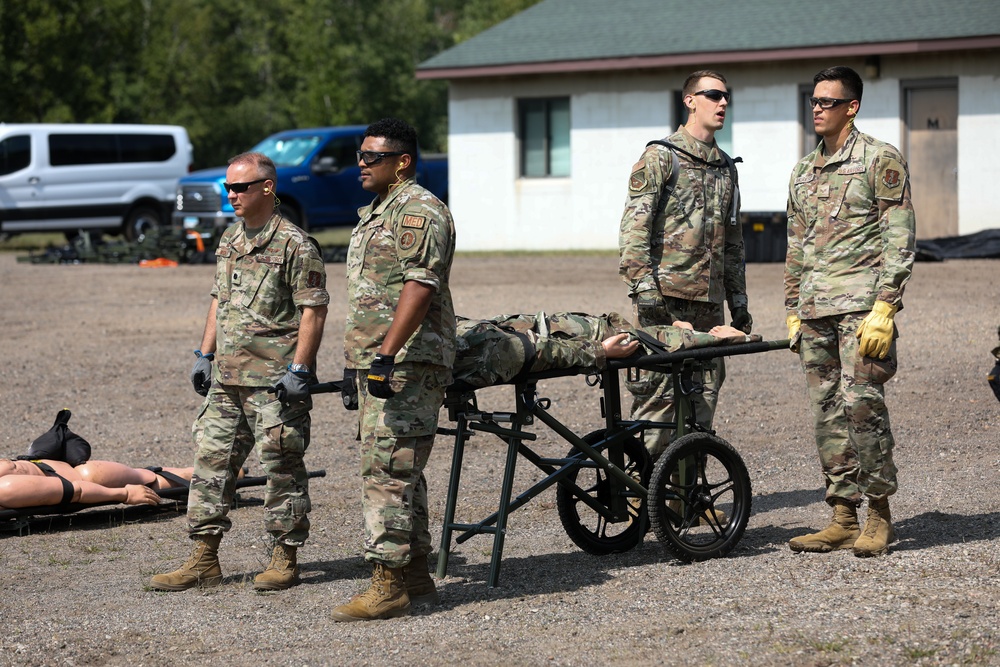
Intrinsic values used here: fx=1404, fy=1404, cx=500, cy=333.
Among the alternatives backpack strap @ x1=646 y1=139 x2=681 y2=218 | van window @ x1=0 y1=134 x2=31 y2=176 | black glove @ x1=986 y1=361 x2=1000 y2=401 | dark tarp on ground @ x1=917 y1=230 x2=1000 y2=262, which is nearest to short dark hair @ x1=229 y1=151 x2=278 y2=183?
backpack strap @ x1=646 y1=139 x2=681 y2=218

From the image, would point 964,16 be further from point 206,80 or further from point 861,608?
point 206,80

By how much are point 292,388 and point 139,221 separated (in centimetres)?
2487

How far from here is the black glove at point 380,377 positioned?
5.20 meters

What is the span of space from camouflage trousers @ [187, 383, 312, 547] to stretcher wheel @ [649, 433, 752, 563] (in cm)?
152

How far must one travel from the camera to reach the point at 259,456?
602cm

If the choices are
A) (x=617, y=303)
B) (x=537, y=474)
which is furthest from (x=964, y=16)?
(x=537, y=474)

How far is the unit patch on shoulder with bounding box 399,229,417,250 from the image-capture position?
17.6 ft

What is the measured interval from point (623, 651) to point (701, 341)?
1821mm

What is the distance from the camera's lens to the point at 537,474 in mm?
8344

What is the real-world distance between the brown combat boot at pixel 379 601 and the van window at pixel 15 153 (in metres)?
24.4

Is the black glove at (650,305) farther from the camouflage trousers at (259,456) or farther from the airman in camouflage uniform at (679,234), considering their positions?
the camouflage trousers at (259,456)

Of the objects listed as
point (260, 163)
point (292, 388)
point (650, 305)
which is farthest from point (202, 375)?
point (650, 305)

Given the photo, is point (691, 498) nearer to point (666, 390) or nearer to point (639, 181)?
point (666, 390)

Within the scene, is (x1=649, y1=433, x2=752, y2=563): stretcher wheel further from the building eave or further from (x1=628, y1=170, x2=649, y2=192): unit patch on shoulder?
the building eave
